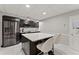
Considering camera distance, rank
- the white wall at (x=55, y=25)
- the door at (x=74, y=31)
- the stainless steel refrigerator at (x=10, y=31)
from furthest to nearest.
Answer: the stainless steel refrigerator at (x=10, y=31) < the door at (x=74, y=31) < the white wall at (x=55, y=25)

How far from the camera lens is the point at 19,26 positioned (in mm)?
5543

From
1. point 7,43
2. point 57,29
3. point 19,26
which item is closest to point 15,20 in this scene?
point 19,26

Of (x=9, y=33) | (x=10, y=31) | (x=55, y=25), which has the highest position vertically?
(x=55, y=25)

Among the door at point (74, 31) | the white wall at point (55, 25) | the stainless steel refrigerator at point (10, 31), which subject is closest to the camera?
the white wall at point (55, 25)

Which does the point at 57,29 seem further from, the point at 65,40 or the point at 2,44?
the point at 2,44

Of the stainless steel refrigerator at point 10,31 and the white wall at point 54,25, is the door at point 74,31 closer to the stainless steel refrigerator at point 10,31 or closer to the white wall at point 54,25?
the white wall at point 54,25

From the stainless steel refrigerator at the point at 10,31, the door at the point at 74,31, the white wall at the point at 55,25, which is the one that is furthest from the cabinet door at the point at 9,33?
the door at the point at 74,31

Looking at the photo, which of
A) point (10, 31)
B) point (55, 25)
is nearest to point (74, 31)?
point (55, 25)

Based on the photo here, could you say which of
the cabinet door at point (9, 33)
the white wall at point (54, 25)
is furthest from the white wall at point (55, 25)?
the cabinet door at point (9, 33)

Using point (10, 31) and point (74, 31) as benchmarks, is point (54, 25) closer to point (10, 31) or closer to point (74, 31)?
point (74, 31)

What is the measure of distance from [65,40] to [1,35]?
3.34 metres

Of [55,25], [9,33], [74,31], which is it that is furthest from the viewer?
[9,33]

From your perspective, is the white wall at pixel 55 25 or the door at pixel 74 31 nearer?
the white wall at pixel 55 25

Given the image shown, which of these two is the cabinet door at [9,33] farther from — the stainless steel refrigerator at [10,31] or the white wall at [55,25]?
the white wall at [55,25]
